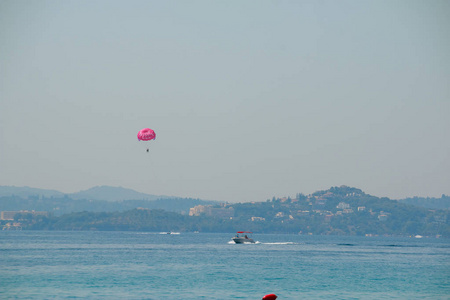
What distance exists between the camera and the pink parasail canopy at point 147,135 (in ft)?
324

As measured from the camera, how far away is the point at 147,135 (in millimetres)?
99312

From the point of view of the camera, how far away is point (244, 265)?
109062 mm

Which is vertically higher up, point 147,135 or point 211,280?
point 147,135

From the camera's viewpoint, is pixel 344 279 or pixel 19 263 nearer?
pixel 344 279

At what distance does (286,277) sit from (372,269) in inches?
928

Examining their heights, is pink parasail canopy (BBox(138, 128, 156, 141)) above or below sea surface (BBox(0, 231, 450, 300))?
above

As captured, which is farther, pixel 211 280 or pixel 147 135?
pixel 147 135

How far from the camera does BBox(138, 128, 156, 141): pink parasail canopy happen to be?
98625 millimetres

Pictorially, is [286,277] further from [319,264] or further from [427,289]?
[319,264]

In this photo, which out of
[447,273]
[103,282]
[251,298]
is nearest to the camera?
[251,298]

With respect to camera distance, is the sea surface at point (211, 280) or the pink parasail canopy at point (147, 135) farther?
the pink parasail canopy at point (147, 135)

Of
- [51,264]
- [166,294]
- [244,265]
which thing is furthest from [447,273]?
[51,264]

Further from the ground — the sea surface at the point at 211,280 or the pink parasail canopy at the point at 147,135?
the pink parasail canopy at the point at 147,135

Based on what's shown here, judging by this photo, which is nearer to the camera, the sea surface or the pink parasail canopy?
the sea surface
